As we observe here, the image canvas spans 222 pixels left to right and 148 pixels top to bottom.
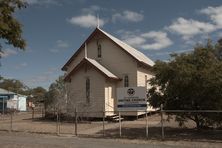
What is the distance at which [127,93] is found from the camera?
23.2m

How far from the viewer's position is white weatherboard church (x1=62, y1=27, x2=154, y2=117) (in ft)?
108

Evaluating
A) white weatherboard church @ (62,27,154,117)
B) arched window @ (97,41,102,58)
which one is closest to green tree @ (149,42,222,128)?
white weatherboard church @ (62,27,154,117)

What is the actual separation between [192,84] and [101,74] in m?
12.3

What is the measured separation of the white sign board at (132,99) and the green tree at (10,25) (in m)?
7.45

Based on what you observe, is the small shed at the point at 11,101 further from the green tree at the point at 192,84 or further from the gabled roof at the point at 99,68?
the green tree at the point at 192,84

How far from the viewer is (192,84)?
855 inches

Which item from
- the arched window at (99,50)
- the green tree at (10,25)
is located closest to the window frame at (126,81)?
the arched window at (99,50)

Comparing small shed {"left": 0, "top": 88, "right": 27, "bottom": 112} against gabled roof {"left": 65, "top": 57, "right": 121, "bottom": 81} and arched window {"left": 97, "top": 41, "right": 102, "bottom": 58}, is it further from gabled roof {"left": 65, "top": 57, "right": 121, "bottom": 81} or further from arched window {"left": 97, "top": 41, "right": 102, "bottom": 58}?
gabled roof {"left": 65, "top": 57, "right": 121, "bottom": 81}

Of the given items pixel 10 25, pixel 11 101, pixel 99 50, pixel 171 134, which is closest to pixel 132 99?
pixel 171 134

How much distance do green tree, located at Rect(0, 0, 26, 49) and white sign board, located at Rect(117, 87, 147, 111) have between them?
745 centimetres

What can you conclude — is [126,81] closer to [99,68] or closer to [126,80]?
[126,80]

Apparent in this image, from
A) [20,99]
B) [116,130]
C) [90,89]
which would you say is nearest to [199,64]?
[116,130]

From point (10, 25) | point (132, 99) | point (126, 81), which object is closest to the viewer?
point (10, 25)

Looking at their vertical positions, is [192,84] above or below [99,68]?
below
